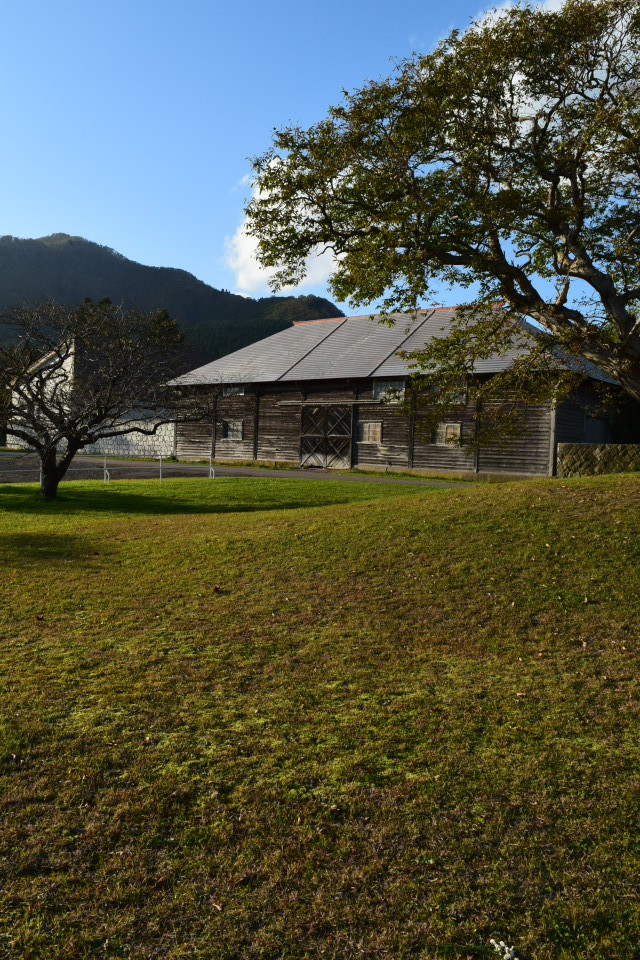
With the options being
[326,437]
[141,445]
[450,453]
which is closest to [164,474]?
[326,437]

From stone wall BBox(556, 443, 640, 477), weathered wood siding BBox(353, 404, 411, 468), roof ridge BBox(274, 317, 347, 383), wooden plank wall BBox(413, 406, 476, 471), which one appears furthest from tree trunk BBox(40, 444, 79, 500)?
roof ridge BBox(274, 317, 347, 383)

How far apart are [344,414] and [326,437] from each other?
1.51m

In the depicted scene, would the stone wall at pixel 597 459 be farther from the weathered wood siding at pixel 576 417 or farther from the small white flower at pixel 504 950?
the small white flower at pixel 504 950

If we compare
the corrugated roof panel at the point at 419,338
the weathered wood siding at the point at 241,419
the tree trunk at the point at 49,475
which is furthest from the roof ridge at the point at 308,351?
the tree trunk at the point at 49,475

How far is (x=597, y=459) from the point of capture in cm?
2127

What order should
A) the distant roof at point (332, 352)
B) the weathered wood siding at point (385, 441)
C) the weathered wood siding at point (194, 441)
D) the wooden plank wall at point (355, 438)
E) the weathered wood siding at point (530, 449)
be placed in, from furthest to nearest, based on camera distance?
the weathered wood siding at point (194, 441), the distant roof at point (332, 352), the weathered wood siding at point (385, 441), the wooden plank wall at point (355, 438), the weathered wood siding at point (530, 449)

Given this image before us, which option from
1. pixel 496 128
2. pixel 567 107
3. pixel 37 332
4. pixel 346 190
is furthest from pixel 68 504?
pixel 567 107

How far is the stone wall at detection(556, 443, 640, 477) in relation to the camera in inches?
789

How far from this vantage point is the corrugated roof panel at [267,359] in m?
36.4

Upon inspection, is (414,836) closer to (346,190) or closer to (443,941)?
(443,941)

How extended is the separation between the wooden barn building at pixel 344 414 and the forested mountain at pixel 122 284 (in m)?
102

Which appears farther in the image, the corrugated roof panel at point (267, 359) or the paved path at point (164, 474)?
the corrugated roof panel at point (267, 359)

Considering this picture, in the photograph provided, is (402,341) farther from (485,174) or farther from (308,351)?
(485,174)

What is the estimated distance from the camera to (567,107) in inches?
496
